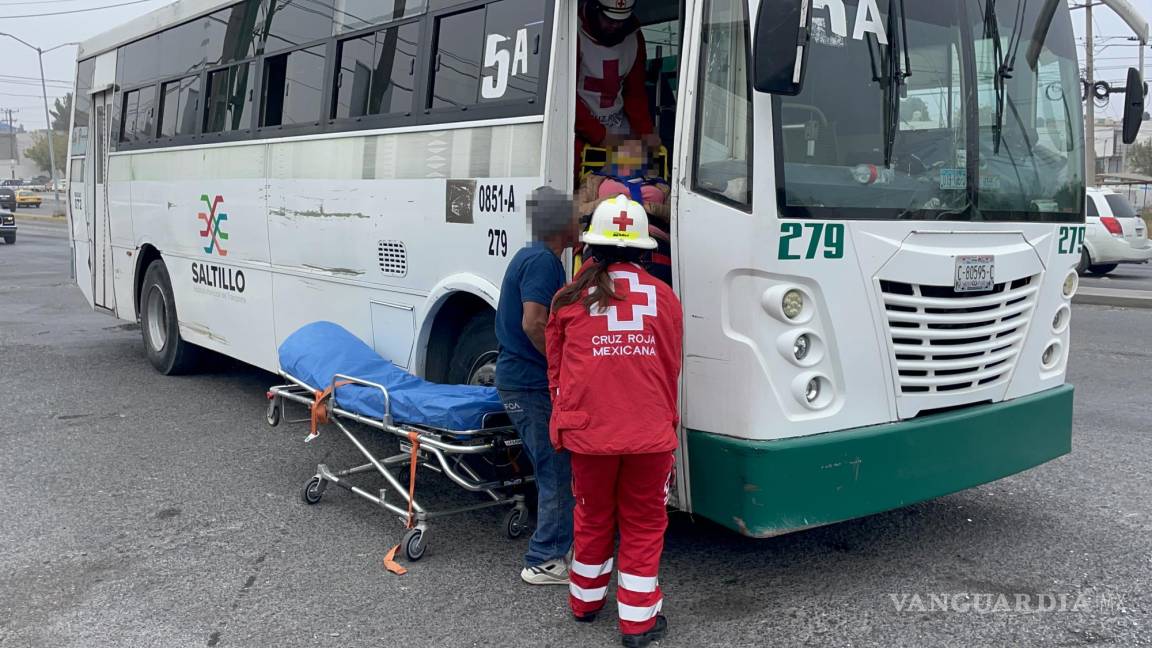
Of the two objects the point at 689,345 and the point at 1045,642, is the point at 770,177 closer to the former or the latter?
the point at 689,345

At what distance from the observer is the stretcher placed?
5016 mm

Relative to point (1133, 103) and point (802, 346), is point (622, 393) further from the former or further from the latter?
point (1133, 103)

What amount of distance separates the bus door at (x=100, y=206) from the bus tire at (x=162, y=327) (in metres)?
0.92

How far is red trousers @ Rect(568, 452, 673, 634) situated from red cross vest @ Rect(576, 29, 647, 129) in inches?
85.8

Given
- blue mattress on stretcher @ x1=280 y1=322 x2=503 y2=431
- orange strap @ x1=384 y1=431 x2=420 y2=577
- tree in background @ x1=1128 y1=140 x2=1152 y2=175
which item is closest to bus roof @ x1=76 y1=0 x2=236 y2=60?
blue mattress on stretcher @ x1=280 y1=322 x2=503 y2=431

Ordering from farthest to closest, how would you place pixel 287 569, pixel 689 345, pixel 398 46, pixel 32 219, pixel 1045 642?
pixel 32 219 → pixel 398 46 → pixel 287 569 → pixel 689 345 → pixel 1045 642

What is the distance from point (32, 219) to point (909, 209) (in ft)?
165

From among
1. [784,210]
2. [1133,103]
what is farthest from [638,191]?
[1133,103]

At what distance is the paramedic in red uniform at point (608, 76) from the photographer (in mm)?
5395

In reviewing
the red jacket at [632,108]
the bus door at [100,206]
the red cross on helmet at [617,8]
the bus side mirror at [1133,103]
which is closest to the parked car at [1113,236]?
the bus side mirror at [1133,103]

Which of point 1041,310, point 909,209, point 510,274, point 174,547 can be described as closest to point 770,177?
point 909,209

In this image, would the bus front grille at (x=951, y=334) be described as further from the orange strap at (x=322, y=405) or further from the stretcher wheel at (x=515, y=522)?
the orange strap at (x=322, y=405)

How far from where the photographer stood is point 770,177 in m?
4.23

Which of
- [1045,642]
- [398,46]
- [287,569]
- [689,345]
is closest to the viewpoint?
[1045,642]
